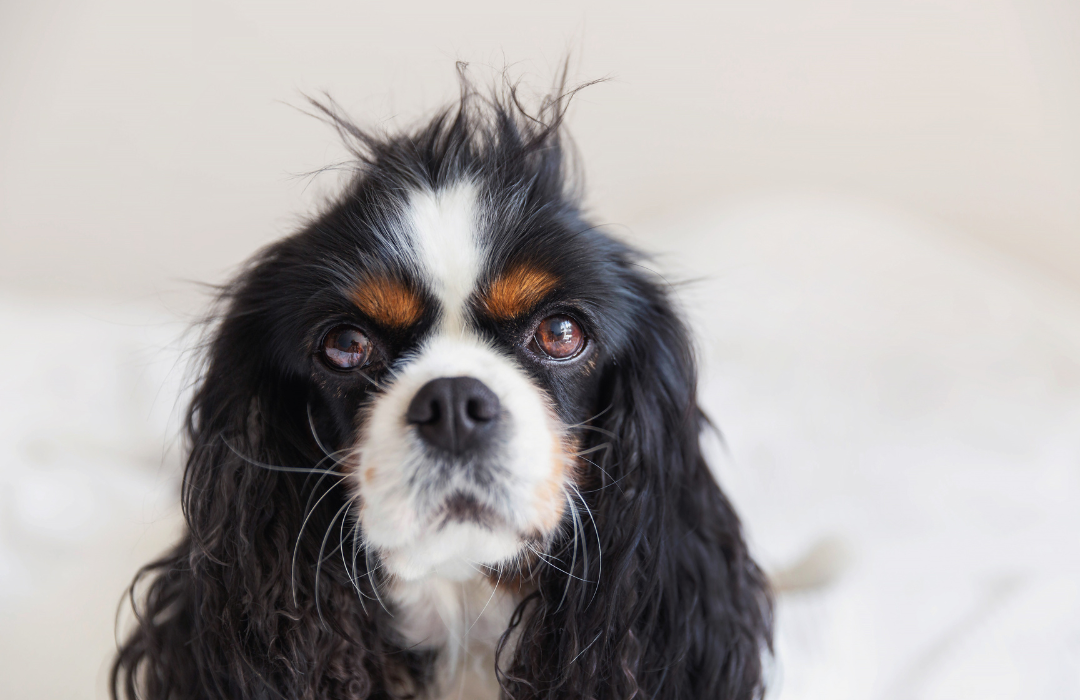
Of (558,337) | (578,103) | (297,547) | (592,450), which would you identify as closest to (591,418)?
(592,450)

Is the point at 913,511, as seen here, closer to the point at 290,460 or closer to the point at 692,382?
the point at 692,382

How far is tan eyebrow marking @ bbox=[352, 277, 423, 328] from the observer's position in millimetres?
1098

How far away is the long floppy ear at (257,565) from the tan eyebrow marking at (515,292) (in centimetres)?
35

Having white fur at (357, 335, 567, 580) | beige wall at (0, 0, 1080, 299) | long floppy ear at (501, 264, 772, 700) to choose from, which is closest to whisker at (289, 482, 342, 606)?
white fur at (357, 335, 567, 580)

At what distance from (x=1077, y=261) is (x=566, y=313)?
224 centimetres

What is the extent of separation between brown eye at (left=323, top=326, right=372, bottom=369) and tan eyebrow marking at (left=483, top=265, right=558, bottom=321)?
7.6 inches

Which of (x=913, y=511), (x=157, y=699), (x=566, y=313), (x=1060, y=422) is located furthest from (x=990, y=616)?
(x=157, y=699)

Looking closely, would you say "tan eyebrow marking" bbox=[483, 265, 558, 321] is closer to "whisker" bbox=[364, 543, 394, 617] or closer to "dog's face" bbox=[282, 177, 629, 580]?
"dog's face" bbox=[282, 177, 629, 580]

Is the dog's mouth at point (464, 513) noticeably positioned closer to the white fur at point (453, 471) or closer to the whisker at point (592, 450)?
the white fur at point (453, 471)

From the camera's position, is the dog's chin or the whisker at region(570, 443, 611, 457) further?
the whisker at region(570, 443, 611, 457)

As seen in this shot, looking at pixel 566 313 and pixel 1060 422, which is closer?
pixel 566 313

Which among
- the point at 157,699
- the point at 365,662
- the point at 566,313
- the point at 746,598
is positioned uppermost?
the point at 566,313

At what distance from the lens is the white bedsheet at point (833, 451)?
58.9 inches

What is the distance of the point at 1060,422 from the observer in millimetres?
1952
